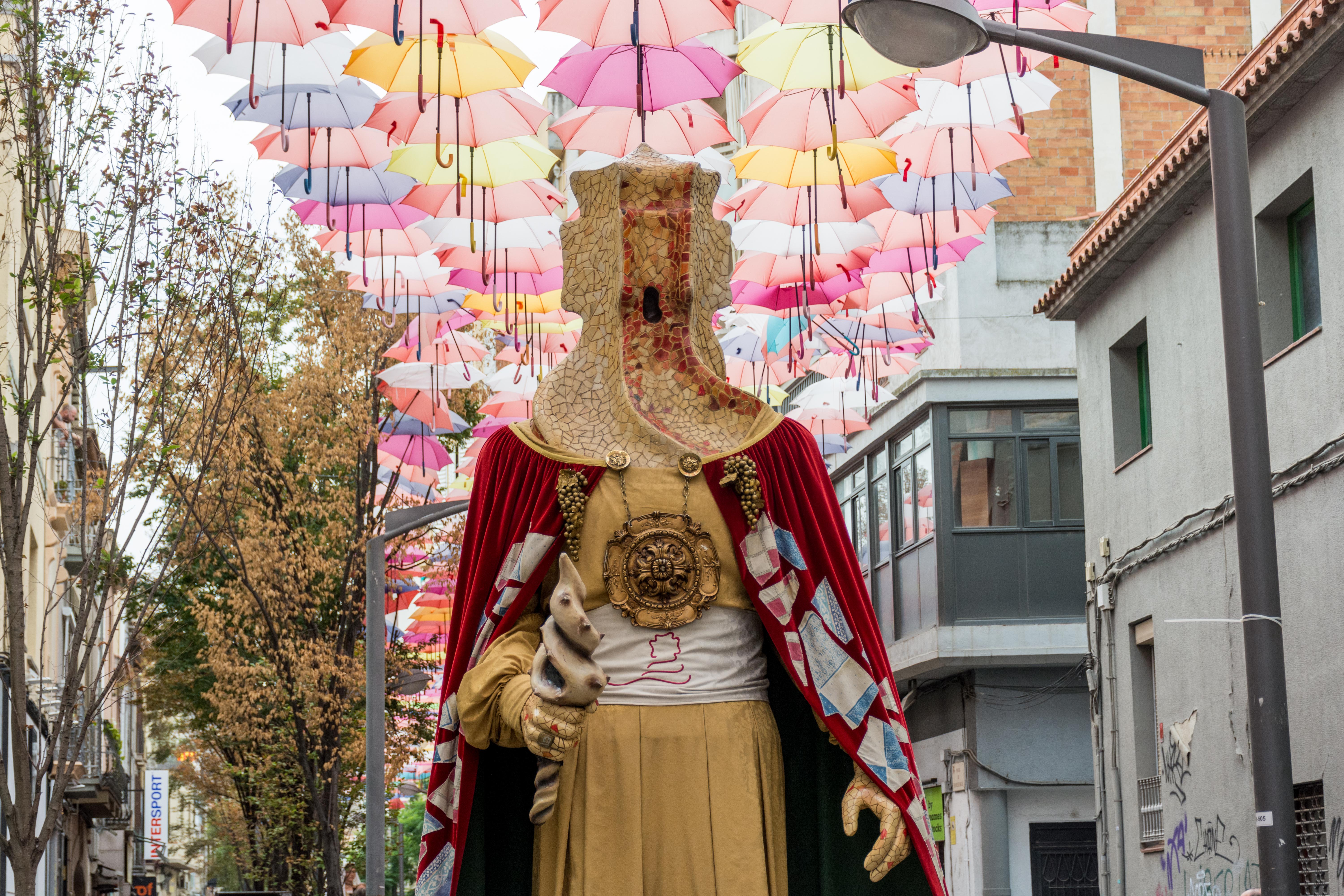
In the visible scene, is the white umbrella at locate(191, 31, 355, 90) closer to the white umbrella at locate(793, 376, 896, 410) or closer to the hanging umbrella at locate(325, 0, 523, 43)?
the hanging umbrella at locate(325, 0, 523, 43)

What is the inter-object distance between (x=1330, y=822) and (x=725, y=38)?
24.5m

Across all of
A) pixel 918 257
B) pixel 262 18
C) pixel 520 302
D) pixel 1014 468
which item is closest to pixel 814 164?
pixel 918 257

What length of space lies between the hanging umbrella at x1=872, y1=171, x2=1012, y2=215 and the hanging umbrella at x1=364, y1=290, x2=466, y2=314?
11.9ft

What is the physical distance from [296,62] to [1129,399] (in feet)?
31.7

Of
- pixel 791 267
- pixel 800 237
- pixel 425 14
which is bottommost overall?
pixel 791 267

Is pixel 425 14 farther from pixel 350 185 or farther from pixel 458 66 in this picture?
pixel 350 185

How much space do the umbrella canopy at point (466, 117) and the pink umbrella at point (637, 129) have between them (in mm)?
425

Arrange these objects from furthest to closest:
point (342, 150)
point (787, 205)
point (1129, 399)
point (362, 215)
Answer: point (1129, 399) < point (787, 205) < point (362, 215) < point (342, 150)

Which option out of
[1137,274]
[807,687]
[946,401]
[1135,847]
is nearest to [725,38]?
[946,401]

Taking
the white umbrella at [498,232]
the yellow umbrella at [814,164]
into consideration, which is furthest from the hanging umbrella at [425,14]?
the white umbrella at [498,232]

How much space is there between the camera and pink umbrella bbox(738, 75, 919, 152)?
11086 mm

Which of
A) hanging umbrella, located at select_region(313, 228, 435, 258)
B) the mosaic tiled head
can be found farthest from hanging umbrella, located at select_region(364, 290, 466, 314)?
the mosaic tiled head

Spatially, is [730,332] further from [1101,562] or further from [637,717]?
[637,717]

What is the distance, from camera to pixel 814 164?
11539 millimetres
